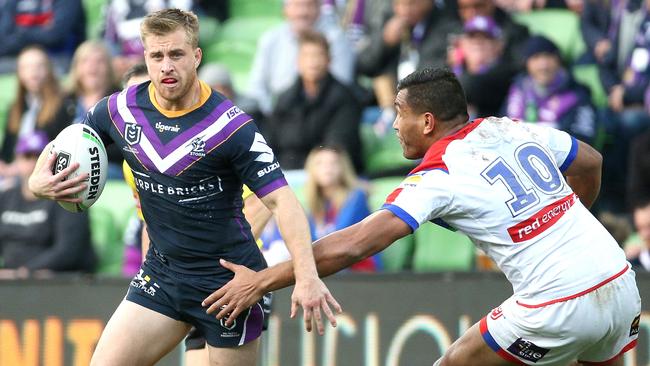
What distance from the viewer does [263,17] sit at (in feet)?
41.4

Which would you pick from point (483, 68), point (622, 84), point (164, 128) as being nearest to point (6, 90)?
point (483, 68)

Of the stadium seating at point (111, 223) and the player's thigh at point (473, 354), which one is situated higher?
the player's thigh at point (473, 354)

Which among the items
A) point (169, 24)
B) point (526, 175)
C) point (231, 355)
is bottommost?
point (231, 355)

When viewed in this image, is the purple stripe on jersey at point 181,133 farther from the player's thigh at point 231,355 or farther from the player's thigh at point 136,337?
the player's thigh at point 231,355

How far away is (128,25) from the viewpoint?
1188 cm

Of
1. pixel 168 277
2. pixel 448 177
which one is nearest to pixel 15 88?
pixel 168 277

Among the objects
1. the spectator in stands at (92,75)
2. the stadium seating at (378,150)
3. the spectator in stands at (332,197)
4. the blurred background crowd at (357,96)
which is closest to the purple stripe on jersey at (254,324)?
the blurred background crowd at (357,96)

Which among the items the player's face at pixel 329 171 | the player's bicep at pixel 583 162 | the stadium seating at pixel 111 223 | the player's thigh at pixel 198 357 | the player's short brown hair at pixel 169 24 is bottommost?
the stadium seating at pixel 111 223

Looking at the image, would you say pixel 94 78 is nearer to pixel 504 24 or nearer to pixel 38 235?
pixel 38 235

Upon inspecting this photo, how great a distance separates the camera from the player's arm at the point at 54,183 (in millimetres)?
5914

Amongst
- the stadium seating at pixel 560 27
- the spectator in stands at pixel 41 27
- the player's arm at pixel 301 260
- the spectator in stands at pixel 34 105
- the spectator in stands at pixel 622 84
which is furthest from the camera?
the spectator in stands at pixel 41 27

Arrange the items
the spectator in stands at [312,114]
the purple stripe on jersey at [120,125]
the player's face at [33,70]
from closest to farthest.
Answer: the purple stripe on jersey at [120,125] → the spectator in stands at [312,114] → the player's face at [33,70]

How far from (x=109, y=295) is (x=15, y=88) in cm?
365

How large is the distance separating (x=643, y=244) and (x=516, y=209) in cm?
370
